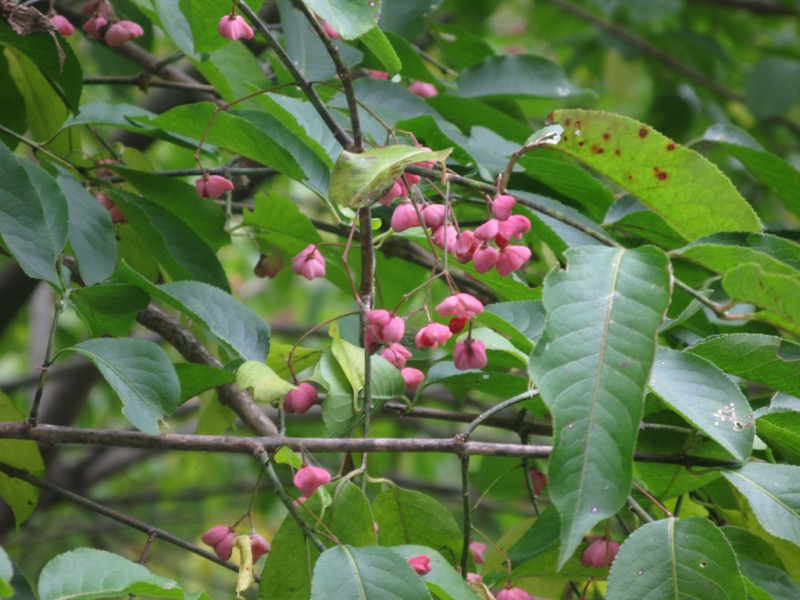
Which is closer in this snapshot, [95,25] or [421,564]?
[421,564]

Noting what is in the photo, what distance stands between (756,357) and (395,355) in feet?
1.30

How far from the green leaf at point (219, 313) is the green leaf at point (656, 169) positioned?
42 cm

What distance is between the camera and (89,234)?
1.23 meters

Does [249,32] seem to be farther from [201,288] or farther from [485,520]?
[485,520]

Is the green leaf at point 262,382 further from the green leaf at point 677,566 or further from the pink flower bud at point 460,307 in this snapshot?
the green leaf at point 677,566

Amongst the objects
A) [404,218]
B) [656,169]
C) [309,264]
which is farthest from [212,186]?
[656,169]

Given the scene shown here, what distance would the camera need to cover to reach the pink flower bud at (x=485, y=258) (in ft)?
3.28

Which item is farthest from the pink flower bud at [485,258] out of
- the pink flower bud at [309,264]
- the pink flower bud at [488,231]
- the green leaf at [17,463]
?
the green leaf at [17,463]

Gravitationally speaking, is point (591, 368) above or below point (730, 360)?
above

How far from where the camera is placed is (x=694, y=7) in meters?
3.35

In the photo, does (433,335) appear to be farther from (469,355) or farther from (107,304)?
(107,304)

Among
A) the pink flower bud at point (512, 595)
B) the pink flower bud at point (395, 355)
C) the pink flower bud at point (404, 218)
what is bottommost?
the pink flower bud at point (512, 595)

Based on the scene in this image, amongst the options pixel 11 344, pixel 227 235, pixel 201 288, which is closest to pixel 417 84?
pixel 227 235

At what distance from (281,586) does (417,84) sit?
92 cm
